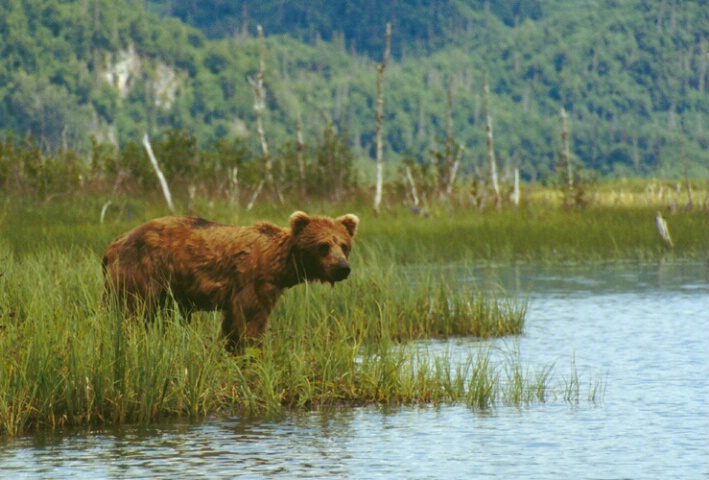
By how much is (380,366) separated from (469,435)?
4.86 ft

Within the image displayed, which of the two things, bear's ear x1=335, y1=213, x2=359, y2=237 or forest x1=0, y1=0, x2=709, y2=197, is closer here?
bear's ear x1=335, y1=213, x2=359, y2=237

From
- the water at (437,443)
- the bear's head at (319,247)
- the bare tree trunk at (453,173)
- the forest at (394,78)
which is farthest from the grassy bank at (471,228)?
the forest at (394,78)

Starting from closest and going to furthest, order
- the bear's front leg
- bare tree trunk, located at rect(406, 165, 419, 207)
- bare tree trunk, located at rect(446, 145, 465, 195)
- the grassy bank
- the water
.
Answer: the water < the bear's front leg < the grassy bank < bare tree trunk, located at rect(406, 165, 419, 207) < bare tree trunk, located at rect(446, 145, 465, 195)

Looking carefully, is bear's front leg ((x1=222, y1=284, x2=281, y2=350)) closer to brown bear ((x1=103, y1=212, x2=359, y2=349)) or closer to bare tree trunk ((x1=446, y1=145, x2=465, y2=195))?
brown bear ((x1=103, y1=212, x2=359, y2=349))

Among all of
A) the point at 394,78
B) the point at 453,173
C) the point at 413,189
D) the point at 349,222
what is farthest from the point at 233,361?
the point at 394,78

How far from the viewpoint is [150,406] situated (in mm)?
9398

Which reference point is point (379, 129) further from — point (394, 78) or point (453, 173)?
point (394, 78)

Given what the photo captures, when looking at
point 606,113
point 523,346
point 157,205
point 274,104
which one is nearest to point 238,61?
point 274,104

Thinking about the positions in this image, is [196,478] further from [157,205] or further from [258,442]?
[157,205]

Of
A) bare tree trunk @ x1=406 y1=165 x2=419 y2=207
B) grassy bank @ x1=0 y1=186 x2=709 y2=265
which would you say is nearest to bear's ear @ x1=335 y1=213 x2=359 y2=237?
grassy bank @ x1=0 y1=186 x2=709 y2=265

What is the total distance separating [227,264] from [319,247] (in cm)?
89

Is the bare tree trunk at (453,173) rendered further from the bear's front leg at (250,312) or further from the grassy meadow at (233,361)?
the bear's front leg at (250,312)

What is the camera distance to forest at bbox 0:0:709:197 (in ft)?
409

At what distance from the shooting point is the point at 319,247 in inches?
409
